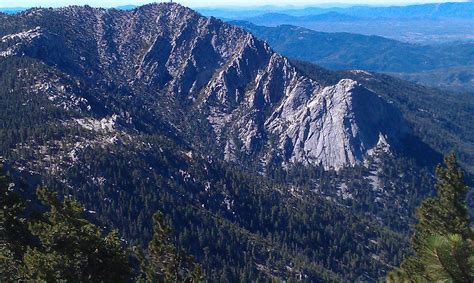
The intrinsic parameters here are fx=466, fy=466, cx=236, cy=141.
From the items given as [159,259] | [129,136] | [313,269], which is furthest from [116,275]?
[129,136]

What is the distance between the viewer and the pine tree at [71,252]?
33269mm

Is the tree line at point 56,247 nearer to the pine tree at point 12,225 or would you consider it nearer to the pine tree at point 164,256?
the pine tree at point 12,225

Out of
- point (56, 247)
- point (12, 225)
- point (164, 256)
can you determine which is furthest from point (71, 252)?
point (164, 256)

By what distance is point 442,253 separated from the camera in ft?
46.4

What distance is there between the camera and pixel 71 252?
3628cm

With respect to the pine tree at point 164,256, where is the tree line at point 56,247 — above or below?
above

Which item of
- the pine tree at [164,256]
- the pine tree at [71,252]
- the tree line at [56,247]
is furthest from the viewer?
the pine tree at [164,256]

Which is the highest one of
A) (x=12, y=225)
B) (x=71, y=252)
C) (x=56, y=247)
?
(x=56, y=247)

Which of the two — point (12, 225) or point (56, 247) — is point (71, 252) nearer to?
point (56, 247)

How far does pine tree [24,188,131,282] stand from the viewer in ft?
109

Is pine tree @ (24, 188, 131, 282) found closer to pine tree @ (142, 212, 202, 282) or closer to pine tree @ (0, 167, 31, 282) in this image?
pine tree @ (0, 167, 31, 282)

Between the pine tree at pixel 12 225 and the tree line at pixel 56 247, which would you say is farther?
the pine tree at pixel 12 225

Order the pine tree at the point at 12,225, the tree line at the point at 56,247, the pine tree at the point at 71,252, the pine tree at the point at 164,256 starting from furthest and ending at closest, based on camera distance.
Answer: the pine tree at the point at 164,256 < the pine tree at the point at 12,225 < the pine tree at the point at 71,252 < the tree line at the point at 56,247

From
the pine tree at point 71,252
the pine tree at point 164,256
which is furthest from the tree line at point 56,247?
→ the pine tree at point 164,256
